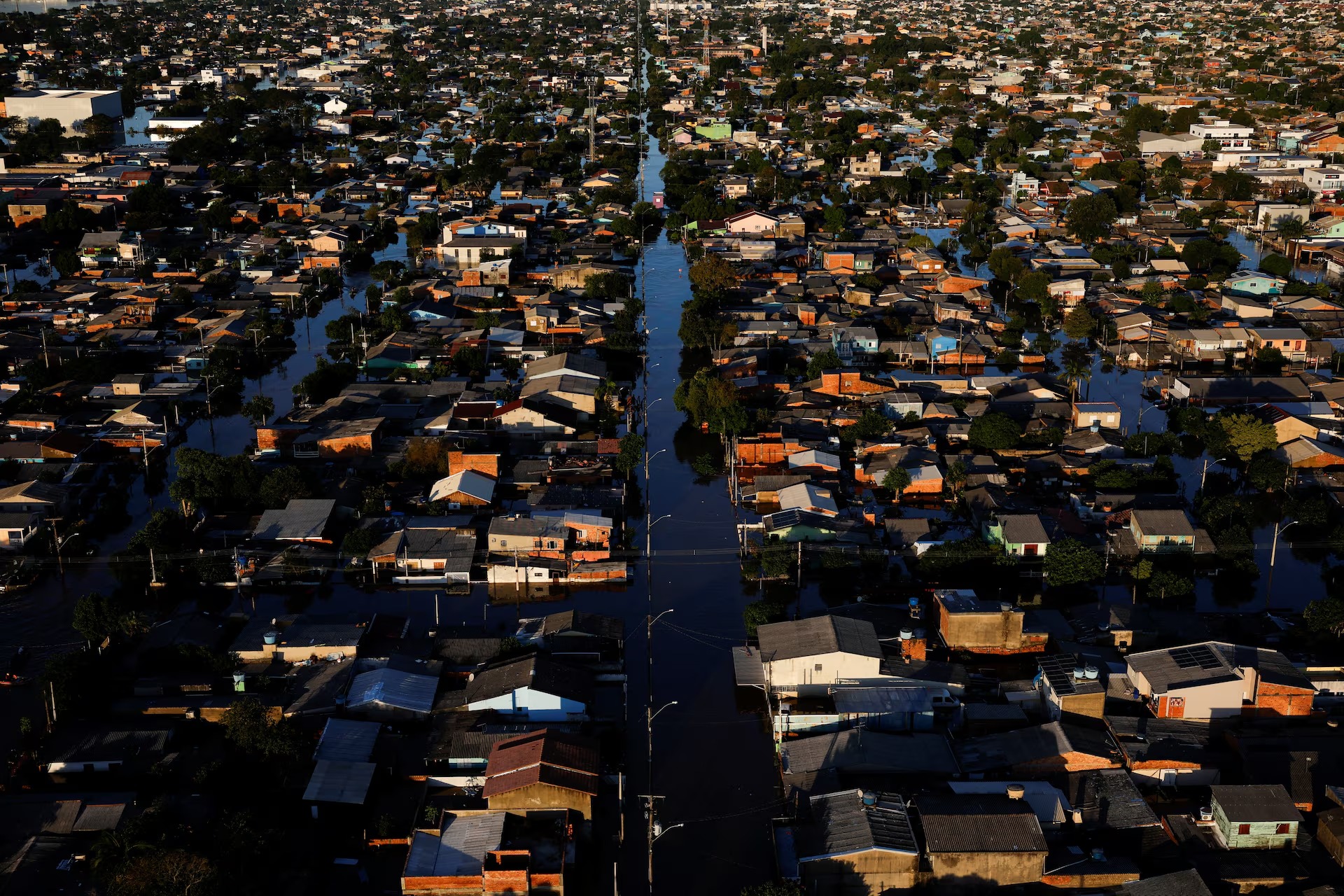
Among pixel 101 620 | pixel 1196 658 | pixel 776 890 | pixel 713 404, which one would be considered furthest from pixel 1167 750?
pixel 101 620

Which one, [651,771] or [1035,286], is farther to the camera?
[1035,286]

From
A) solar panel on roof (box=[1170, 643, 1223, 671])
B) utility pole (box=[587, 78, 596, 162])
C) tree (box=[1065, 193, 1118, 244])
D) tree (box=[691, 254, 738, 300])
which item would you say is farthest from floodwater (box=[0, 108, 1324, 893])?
utility pole (box=[587, 78, 596, 162])

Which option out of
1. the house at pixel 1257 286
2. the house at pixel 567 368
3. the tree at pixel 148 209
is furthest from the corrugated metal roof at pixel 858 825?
the tree at pixel 148 209

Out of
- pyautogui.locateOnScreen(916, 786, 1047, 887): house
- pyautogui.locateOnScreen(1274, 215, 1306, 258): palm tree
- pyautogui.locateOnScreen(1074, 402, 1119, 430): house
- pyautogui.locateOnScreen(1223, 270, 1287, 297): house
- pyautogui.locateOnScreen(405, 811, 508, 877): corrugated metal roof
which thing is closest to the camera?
pyautogui.locateOnScreen(916, 786, 1047, 887): house

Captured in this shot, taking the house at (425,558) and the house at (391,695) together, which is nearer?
the house at (391,695)

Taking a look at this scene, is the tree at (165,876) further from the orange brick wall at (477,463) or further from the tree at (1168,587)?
the tree at (1168,587)

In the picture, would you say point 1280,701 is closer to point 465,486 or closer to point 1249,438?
point 1249,438

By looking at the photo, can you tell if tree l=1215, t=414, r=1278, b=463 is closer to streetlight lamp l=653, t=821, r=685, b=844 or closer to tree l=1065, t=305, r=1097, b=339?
tree l=1065, t=305, r=1097, b=339
